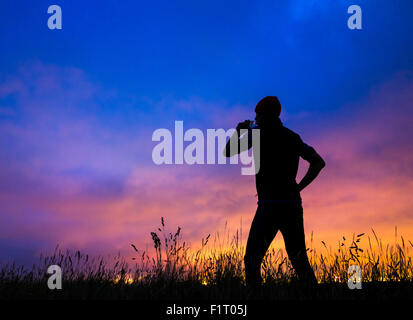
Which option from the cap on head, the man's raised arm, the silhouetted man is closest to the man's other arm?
the silhouetted man

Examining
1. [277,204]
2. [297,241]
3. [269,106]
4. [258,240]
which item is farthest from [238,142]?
[297,241]

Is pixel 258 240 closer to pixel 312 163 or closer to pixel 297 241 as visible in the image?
pixel 297 241

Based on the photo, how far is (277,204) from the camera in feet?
12.8

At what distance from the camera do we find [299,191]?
4.04m

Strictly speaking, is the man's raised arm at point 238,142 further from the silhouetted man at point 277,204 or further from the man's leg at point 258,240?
the man's leg at point 258,240

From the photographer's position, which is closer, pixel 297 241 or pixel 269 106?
pixel 297 241

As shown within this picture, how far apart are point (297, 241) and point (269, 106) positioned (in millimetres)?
1526

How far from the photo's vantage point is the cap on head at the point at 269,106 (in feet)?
13.7

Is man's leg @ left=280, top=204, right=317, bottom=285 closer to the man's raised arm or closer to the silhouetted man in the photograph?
the silhouetted man

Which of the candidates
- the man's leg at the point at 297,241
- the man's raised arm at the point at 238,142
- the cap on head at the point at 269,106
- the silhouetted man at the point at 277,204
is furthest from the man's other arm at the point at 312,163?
the man's raised arm at the point at 238,142

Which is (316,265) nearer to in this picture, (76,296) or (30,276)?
(76,296)

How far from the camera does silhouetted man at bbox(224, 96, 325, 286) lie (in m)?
3.90
